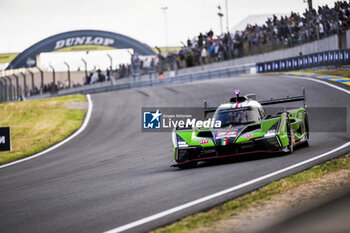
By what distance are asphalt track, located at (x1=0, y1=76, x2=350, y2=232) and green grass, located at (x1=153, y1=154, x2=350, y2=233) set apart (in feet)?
0.79

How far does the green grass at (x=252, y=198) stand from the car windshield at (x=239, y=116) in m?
2.37

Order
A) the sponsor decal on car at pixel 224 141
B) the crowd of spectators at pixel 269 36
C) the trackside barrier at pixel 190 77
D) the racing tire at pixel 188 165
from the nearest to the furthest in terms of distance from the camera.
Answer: the sponsor decal on car at pixel 224 141
the racing tire at pixel 188 165
the crowd of spectators at pixel 269 36
the trackside barrier at pixel 190 77

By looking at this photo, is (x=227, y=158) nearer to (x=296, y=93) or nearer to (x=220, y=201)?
(x=220, y=201)

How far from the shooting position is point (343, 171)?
26.5ft

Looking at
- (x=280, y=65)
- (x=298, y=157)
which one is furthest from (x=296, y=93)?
(x=298, y=157)

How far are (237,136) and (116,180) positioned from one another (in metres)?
2.30

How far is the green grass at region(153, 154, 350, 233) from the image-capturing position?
5.65 m

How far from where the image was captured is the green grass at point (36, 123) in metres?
19.6

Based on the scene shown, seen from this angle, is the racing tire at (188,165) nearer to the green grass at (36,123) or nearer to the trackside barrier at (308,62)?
the green grass at (36,123)

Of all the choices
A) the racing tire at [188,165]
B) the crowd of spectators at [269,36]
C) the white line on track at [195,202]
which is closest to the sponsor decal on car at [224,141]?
the racing tire at [188,165]

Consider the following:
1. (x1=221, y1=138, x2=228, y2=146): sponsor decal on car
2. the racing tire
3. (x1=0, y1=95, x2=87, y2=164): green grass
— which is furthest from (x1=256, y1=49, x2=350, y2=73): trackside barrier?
(x1=221, y1=138, x2=228, y2=146): sponsor decal on car

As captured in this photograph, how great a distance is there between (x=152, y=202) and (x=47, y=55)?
65.7 meters

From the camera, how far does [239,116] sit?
1130cm

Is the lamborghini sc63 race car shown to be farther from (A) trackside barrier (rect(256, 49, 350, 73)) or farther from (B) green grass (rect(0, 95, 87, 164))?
(A) trackside barrier (rect(256, 49, 350, 73))
